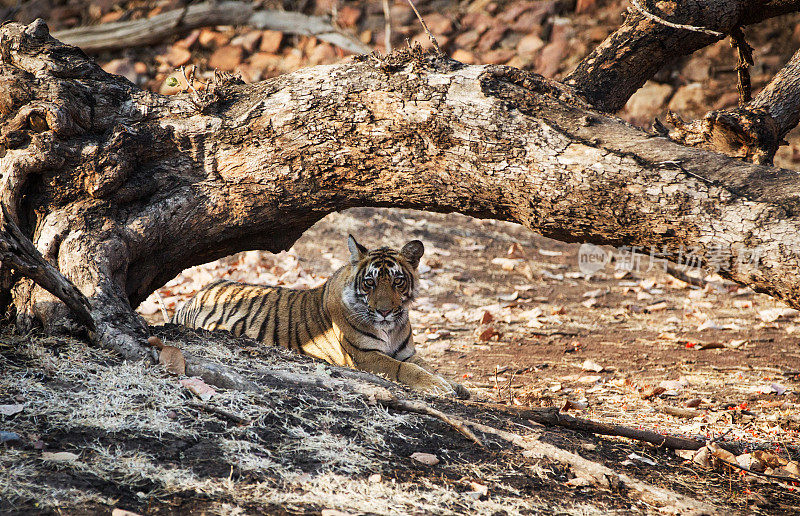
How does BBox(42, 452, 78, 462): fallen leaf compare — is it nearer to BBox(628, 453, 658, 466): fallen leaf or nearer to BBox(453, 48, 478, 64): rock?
BBox(628, 453, 658, 466): fallen leaf

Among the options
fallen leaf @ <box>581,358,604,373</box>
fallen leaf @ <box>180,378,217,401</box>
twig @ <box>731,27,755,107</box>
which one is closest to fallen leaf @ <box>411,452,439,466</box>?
fallen leaf @ <box>180,378,217,401</box>

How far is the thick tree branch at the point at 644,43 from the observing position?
3951mm

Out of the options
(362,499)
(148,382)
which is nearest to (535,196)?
(362,499)

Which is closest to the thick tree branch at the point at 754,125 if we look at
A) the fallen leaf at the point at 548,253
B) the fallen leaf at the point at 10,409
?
the fallen leaf at the point at 10,409

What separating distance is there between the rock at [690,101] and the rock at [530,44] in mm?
2118

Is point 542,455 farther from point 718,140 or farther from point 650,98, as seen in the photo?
point 650,98

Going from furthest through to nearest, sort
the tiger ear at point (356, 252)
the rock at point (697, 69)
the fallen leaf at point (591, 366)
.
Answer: the rock at point (697, 69) → the fallen leaf at point (591, 366) → the tiger ear at point (356, 252)

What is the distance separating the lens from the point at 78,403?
105 inches

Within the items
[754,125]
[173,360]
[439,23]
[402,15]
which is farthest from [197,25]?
[754,125]

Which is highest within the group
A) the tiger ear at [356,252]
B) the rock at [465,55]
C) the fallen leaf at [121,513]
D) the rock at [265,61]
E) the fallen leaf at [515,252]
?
the rock at [465,55]

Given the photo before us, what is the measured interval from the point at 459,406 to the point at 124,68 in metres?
9.23

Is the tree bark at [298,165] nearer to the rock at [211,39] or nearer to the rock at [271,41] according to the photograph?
the rock at [271,41]

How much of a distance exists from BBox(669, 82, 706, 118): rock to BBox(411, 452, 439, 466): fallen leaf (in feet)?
29.1

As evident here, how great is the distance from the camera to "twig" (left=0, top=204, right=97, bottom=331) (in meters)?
2.86
